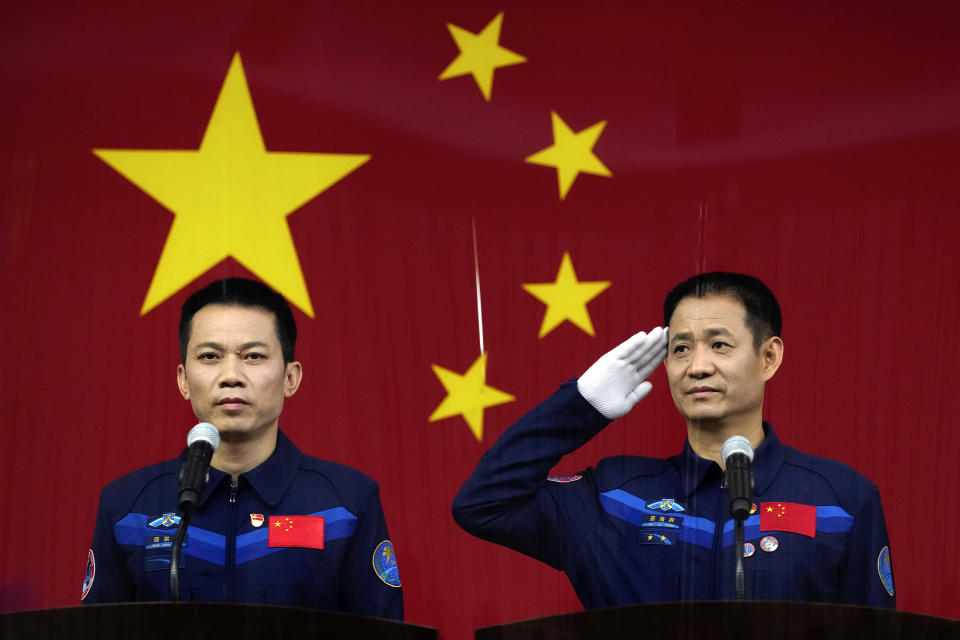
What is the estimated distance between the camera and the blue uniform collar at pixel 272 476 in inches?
114

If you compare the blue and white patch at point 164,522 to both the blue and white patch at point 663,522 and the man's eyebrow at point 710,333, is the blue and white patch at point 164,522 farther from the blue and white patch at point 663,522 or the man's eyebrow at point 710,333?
the man's eyebrow at point 710,333

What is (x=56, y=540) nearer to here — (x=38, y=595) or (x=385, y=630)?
(x=38, y=595)

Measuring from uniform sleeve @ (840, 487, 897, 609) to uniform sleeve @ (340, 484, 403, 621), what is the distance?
3.57ft

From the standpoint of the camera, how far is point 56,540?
344 centimetres

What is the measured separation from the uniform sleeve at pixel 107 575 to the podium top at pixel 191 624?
2.59ft

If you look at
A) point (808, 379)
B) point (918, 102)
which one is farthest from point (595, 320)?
point (918, 102)

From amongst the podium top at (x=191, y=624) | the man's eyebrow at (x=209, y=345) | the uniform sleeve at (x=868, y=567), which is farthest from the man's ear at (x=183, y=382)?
the uniform sleeve at (x=868, y=567)

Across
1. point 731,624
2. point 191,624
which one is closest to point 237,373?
point 191,624

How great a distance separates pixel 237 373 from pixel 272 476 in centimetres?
32

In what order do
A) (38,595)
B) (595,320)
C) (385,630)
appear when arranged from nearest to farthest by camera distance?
(385,630) < (38,595) < (595,320)

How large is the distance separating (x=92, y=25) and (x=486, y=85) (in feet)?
4.36

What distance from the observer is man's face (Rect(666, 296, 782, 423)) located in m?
3.03

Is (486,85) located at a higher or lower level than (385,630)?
higher

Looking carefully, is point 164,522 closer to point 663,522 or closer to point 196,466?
point 196,466
